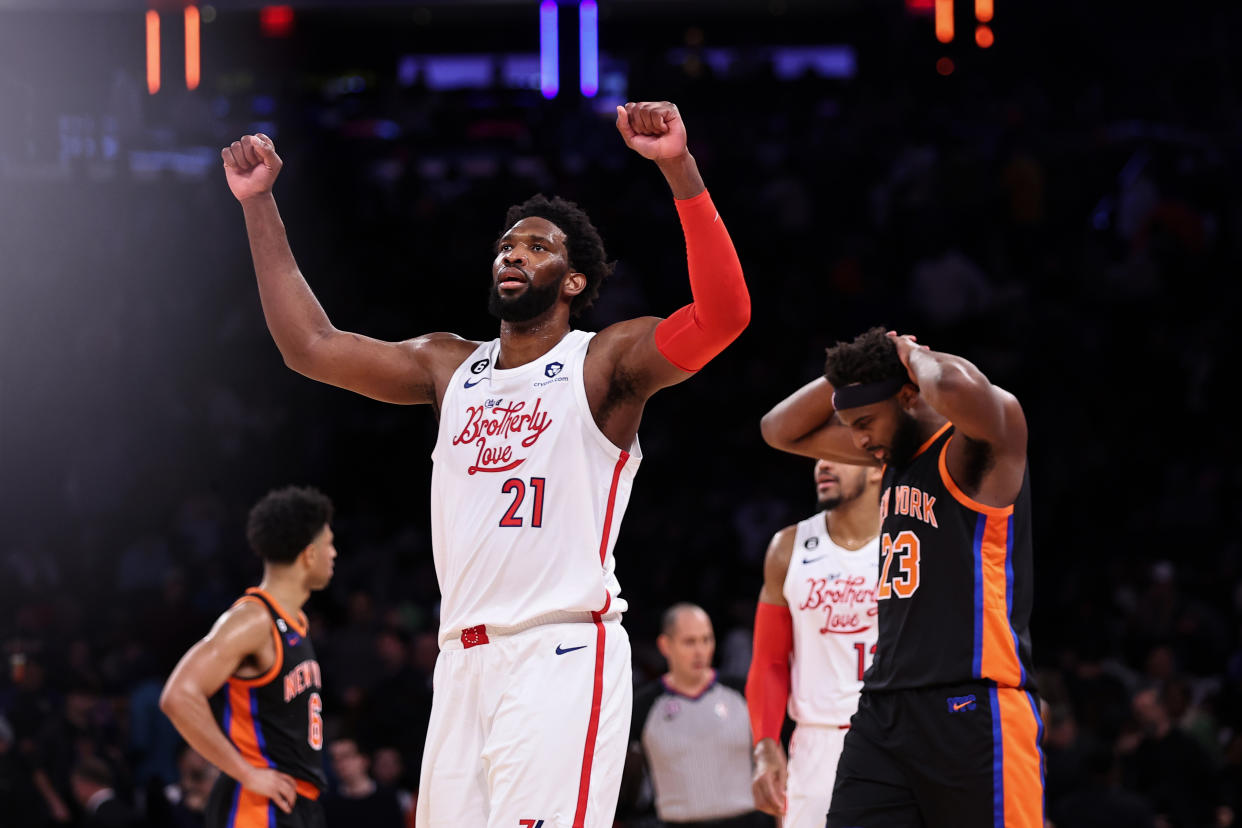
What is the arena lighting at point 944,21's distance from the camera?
14.4 meters

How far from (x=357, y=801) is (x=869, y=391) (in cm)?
468

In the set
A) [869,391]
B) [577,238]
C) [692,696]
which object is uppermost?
[577,238]

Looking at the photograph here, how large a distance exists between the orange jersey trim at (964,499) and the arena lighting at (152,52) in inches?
480

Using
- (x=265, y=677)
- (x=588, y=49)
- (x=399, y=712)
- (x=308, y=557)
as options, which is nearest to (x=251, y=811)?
(x=265, y=677)

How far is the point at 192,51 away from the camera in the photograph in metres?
15.0

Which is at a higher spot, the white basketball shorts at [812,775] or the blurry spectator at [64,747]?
the white basketball shorts at [812,775]

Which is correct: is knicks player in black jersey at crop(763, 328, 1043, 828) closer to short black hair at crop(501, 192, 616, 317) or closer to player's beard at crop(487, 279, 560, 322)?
short black hair at crop(501, 192, 616, 317)

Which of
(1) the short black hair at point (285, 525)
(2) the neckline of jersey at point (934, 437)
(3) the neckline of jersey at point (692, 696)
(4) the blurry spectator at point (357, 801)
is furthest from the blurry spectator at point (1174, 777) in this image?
(1) the short black hair at point (285, 525)

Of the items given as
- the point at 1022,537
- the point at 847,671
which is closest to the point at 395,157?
the point at 847,671

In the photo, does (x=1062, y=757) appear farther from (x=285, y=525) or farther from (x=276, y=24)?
(x=276, y=24)

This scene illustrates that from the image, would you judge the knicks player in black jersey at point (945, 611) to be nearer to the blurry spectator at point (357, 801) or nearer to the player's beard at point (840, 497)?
the player's beard at point (840, 497)

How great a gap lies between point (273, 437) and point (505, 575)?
975 centimetres

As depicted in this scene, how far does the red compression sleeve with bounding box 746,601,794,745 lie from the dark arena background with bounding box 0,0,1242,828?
382 centimetres

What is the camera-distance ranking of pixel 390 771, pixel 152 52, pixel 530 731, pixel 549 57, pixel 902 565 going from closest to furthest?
pixel 530 731
pixel 902 565
pixel 390 771
pixel 152 52
pixel 549 57
